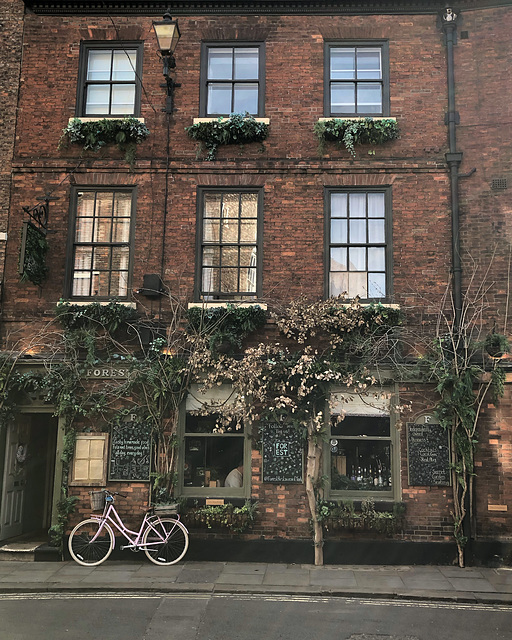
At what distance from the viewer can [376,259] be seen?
1098cm

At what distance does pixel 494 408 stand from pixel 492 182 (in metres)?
4.09

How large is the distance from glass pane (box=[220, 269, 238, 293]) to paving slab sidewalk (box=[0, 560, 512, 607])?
15.7 ft

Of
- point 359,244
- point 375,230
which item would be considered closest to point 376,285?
point 359,244

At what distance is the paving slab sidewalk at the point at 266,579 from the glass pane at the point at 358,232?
18.9 feet

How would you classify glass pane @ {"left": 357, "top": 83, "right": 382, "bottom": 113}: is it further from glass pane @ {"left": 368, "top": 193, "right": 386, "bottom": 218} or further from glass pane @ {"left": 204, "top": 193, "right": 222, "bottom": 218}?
glass pane @ {"left": 204, "top": 193, "right": 222, "bottom": 218}

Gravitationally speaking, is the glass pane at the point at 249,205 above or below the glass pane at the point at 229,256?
above

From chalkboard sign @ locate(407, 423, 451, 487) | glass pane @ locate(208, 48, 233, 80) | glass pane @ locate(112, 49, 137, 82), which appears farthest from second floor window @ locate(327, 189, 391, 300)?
glass pane @ locate(112, 49, 137, 82)

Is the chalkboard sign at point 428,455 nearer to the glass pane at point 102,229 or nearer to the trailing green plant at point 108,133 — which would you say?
the glass pane at point 102,229

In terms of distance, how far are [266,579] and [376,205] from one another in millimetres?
6818

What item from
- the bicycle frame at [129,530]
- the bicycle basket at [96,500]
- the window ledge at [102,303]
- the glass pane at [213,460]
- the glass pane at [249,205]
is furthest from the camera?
the glass pane at [249,205]

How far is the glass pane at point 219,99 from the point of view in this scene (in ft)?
37.8

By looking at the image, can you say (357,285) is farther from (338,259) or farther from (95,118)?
(95,118)

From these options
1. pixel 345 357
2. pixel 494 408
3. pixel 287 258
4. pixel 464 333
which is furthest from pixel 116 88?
pixel 494 408

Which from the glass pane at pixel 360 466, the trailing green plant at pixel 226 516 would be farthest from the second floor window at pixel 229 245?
the trailing green plant at pixel 226 516
